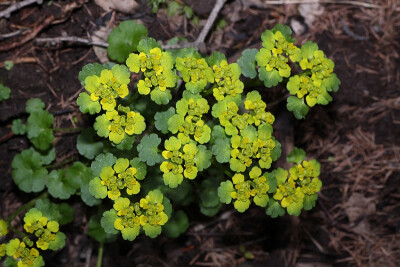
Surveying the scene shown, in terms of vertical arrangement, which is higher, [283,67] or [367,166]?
[283,67]

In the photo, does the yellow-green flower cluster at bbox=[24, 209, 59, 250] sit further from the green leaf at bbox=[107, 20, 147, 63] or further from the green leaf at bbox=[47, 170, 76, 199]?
the green leaf at bbox=[107, 20, 147, 63]

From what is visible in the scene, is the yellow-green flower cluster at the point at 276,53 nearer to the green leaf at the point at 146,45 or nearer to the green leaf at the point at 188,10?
the green leaf at the point at 146,45

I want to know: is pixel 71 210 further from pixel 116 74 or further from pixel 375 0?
pixel 375 0

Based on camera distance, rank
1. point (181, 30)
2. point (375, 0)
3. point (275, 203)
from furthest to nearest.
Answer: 1. point (375, 0)
2. point (181, 30)
3. point (275, 203)

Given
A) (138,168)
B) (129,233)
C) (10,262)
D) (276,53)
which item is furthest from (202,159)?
(10,262)

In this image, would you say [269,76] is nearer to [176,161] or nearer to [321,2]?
[176,161]

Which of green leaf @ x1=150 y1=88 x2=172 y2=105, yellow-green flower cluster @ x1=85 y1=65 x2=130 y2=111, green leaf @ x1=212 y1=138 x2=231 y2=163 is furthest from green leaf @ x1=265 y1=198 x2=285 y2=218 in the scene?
yellow-green flower cluster @ x1=85 y1=65 x2=130 y2=111

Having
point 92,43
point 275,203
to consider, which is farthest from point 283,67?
point 92,43
